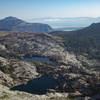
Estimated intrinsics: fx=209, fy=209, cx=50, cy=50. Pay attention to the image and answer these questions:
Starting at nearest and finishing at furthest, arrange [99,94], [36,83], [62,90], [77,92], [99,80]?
[99,94]
[77,92]
[62,90]
[99,80]
[36,83]

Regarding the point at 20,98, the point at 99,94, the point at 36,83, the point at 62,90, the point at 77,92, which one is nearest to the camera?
the point at 20,98

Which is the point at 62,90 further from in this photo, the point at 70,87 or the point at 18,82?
the point at 18,82

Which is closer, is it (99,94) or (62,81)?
(99,94)

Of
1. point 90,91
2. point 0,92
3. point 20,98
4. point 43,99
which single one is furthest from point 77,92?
point 0,92

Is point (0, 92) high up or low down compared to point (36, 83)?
up

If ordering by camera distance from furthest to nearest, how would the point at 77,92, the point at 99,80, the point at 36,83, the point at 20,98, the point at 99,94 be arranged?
the point at 36,83, the point at 99,80, the point at 77,92, the point at 99,94, the point at 20,98

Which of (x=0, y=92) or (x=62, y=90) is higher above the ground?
(x=0, y=92)

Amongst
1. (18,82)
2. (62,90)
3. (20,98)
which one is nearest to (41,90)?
(62,90)

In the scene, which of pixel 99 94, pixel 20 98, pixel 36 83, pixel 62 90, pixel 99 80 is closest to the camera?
pixel 20 98

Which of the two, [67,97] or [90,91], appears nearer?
[67,97]

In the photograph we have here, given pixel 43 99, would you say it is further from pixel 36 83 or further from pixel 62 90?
pixel 36 83
